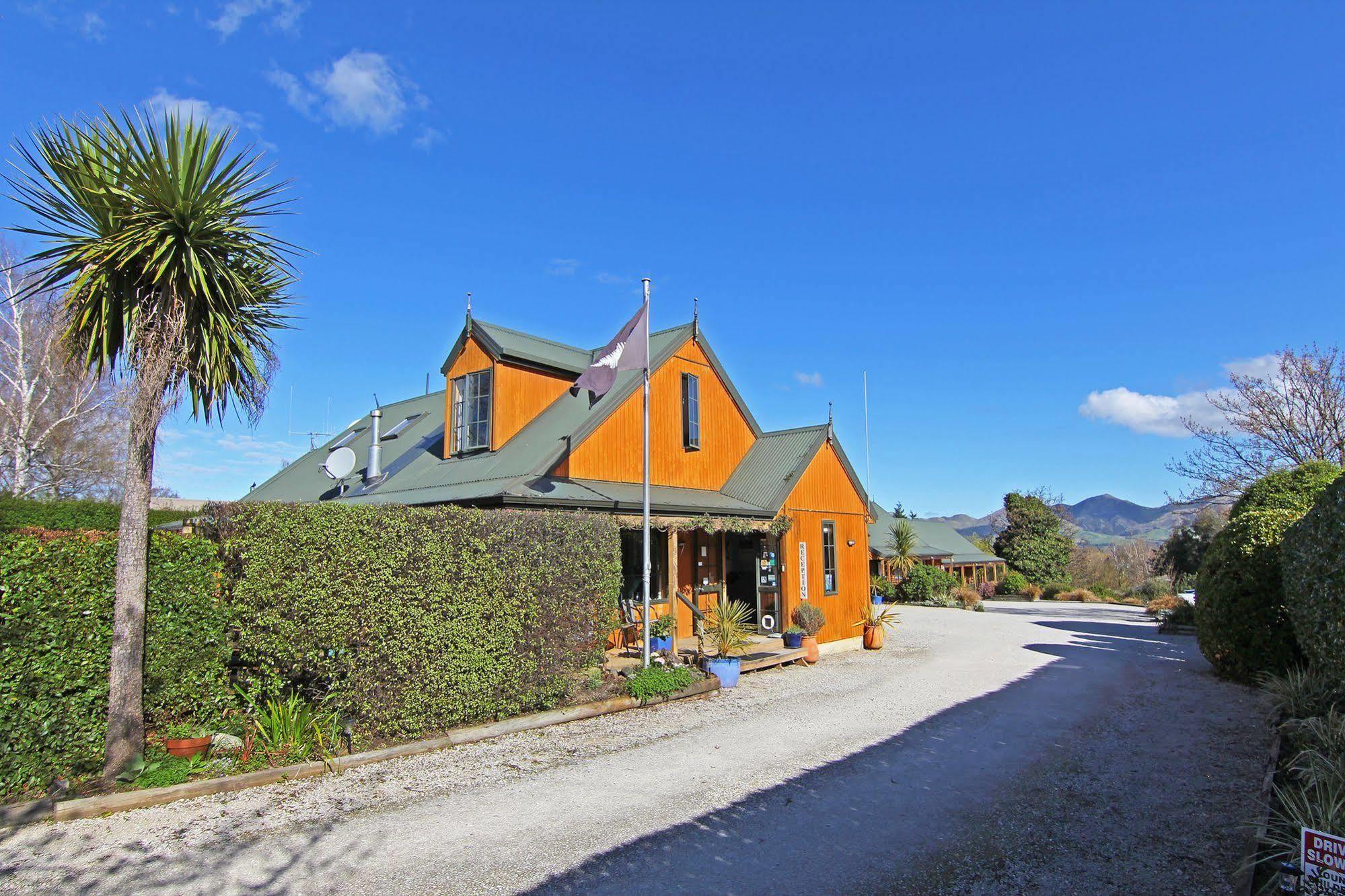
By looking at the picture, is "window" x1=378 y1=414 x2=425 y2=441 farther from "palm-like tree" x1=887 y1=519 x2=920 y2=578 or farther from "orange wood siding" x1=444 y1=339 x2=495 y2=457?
"palm-like tree" x1=887 y1=519 x2=920 y2=578

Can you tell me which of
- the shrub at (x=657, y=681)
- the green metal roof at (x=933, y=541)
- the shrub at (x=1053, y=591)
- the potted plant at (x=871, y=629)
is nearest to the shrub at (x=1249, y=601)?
the potted plant at (x=871, y=629)

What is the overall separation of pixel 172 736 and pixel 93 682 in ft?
3.06

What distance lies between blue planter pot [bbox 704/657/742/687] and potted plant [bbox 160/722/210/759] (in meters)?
7.50

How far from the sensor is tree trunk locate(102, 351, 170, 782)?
6.82 meters

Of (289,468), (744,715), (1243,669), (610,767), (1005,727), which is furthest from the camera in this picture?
(289,468)

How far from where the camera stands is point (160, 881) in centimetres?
506

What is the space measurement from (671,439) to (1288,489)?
11.8 meters

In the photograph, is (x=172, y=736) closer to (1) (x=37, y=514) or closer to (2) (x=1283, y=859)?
(2) (x=1283, y=859)

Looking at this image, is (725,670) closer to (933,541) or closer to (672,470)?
(672,470)

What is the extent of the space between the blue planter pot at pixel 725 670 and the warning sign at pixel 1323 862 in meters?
9.13

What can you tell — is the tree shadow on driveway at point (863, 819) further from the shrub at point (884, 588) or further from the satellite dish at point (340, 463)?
the shrub at point (884, 588)

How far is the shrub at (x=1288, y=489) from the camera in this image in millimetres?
12695

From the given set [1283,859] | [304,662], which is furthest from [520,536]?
[1283,859]

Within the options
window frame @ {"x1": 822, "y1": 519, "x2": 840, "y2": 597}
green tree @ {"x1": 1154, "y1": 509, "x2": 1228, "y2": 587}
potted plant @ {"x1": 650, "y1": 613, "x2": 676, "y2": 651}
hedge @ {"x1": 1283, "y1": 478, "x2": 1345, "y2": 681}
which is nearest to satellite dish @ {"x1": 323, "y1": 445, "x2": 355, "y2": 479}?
potted plant @ {"x1": 650, "y1": 613, "x2": 676, "y2": 651}
